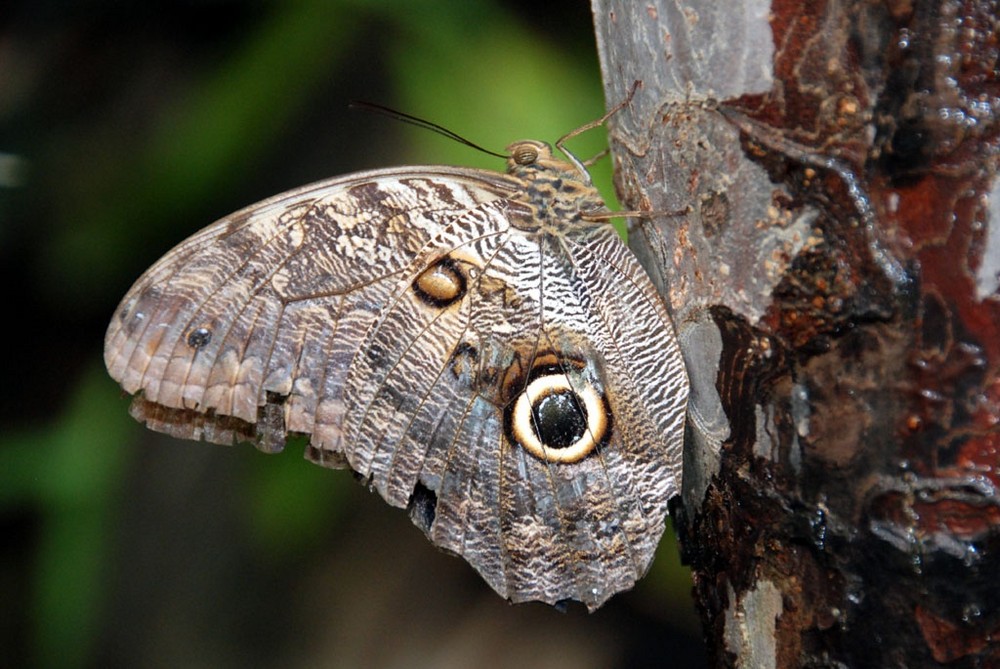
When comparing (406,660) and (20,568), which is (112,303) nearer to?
(20,568)

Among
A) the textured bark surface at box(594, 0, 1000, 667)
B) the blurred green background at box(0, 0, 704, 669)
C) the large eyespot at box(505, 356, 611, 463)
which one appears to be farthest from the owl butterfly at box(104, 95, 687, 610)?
the blurred green background at box(0, 0, 704, 669)

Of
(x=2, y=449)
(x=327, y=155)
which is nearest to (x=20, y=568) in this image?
(x=2, y=449)

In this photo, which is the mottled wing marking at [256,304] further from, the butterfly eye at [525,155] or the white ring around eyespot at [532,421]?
the white ring around eyespot at [532,421]

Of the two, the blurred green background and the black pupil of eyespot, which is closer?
the black pupil of eyespot

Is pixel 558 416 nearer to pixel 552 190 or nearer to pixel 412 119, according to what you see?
pixel 552 190

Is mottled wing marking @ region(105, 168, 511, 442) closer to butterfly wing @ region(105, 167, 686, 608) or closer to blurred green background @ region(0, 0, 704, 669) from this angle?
butterfly wing @ region(105, 167, 686, 608)

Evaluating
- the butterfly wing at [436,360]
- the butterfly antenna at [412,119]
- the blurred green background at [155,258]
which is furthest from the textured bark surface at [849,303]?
the blurred green background at [155,258]

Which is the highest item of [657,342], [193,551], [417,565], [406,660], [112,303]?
[657,342]
